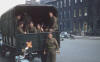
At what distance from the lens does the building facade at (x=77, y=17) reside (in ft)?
175

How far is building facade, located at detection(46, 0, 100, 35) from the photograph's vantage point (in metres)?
53.3

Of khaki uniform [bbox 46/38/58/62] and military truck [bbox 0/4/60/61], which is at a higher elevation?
military truck [bbox 0/4/60/61]

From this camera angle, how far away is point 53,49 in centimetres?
1061

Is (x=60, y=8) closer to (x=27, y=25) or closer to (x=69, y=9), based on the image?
(x=69, y=9)

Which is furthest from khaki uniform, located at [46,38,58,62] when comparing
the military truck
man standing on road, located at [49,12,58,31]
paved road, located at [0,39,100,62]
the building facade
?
the building facade

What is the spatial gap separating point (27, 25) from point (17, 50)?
8.73ft

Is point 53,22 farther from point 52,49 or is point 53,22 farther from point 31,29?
point 52,49

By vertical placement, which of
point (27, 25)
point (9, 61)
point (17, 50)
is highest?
point (27, 25)

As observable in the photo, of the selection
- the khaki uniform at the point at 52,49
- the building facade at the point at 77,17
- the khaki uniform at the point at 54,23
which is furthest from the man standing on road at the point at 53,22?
the building facade at the point at 77,17

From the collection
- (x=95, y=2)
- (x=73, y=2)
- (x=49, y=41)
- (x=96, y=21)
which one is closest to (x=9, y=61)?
(x=49, y=41)

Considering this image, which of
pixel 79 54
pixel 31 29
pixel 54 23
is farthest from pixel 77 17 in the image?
pixel 31 29

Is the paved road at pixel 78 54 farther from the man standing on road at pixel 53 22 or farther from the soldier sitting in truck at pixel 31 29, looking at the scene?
the soldier sitting in truck at pixel 31 29

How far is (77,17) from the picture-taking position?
60469 mm

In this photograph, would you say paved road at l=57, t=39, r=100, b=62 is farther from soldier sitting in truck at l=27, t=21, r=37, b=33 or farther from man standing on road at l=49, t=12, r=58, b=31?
soldier sitting in truck at l=27, t=21, r=37, b=33
